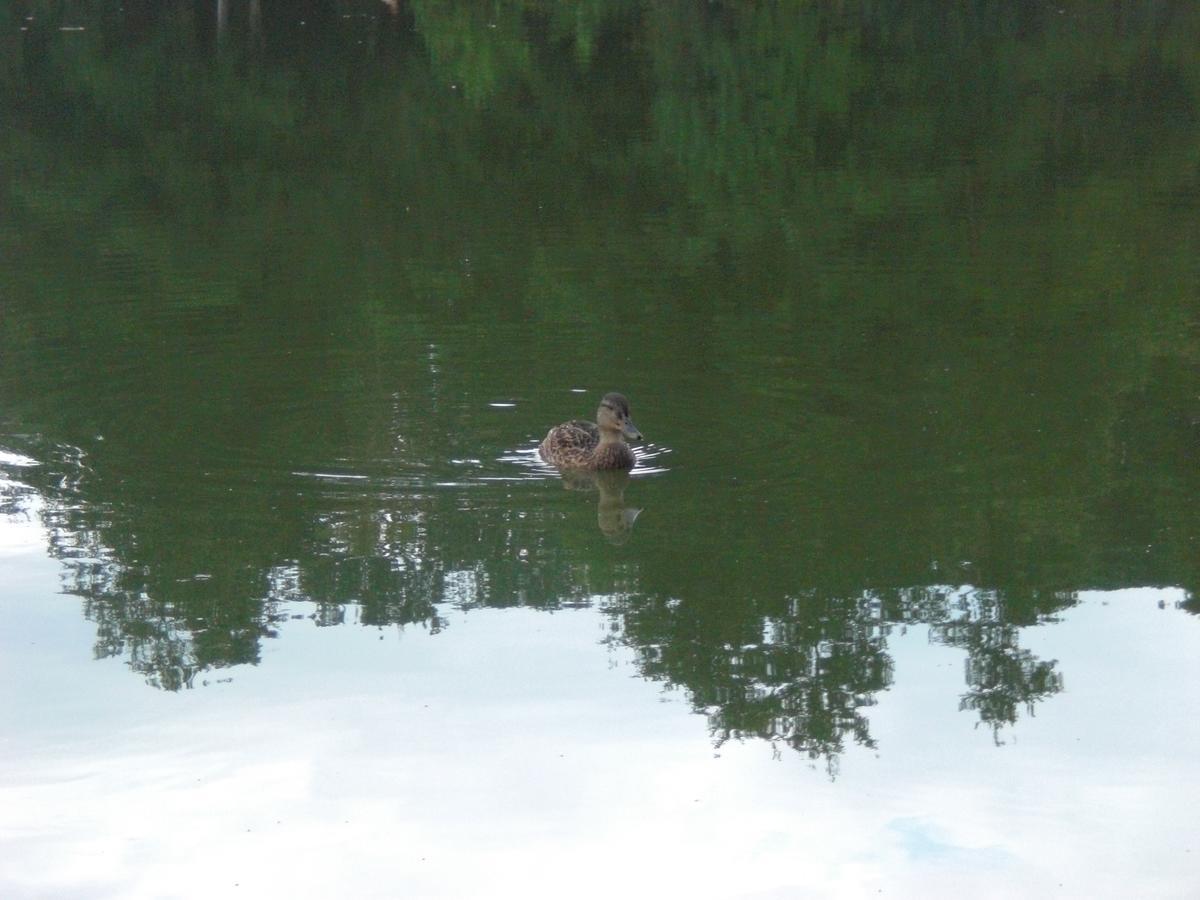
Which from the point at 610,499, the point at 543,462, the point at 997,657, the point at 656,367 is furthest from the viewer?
the point at 656,367

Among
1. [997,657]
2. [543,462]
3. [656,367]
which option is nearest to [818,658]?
[997,657]

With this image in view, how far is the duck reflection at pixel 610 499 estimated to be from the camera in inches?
427

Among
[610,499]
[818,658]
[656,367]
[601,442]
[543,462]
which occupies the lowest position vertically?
[818,658]

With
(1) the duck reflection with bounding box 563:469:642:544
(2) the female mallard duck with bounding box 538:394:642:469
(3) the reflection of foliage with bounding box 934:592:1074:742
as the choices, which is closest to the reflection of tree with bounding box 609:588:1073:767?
(3) the reflection of foliage with bounding box 934:592:1074:742

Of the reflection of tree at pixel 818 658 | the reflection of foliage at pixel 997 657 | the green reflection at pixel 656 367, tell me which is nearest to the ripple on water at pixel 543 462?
the green reflection at pixel 656 367

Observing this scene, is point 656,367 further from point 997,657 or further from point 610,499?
point 997,657

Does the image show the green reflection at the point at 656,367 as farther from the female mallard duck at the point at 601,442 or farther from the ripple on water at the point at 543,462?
the female mallard duck at the point at 601,442

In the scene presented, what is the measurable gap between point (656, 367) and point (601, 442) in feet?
9.33

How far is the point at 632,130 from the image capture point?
32.1 meters

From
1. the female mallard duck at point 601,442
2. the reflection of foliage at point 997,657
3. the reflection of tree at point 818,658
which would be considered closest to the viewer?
the reflection of tree at point 818,658

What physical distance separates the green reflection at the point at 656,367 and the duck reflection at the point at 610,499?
6 centimetres

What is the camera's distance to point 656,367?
47.9 feet

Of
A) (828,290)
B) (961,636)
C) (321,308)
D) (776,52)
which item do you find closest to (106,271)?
(321,308)

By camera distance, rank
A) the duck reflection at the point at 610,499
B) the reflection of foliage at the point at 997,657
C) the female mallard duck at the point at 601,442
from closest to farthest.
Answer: the reflection of foliage at the point at 997,657 < the duck reflection at the point at 610,499 < the female mallard duck at the point at 601,442
